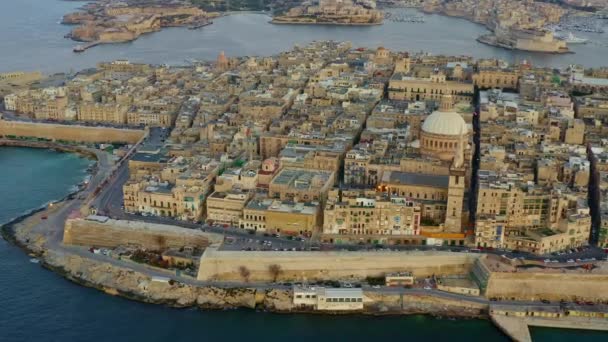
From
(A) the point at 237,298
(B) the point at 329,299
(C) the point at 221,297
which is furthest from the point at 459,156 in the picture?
(C) the point at 221,297

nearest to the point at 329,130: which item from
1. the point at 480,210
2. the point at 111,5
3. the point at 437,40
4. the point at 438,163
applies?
the point at 438,163

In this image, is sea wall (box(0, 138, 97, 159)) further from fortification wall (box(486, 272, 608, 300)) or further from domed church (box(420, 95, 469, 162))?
fortification wall (box(486, 272, 608, 300))

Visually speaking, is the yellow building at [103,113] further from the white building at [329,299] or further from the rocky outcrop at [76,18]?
the rocky outcrop at [76,18]

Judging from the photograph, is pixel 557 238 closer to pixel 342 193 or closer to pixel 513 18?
pixel 342 193

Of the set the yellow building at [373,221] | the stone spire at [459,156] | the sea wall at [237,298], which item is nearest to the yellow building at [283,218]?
the yellow building at [373,221]

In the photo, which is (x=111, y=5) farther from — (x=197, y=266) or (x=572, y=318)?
(x=572, y=318)

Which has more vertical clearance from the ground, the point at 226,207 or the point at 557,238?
the point at 226,207
